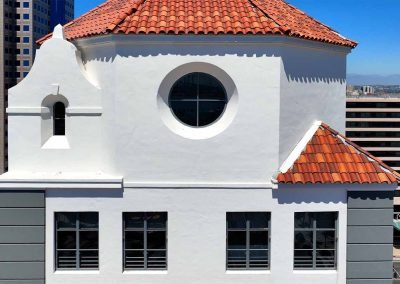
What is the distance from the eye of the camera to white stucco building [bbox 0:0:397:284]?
1722 centimetres

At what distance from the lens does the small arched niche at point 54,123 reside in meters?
18.2

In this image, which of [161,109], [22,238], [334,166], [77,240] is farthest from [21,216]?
[334,166]

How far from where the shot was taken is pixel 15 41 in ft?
373

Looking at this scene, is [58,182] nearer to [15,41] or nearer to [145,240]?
[145,240]

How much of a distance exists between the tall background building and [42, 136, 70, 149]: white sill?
310 ft

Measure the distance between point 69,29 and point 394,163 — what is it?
95243mm

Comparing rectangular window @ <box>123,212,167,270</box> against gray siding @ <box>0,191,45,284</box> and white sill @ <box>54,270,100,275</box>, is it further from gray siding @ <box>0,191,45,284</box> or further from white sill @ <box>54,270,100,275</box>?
A: gray siding @ <box>0,191,45,284</box>

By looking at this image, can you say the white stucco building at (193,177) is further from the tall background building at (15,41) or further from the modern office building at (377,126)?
the tall background building at (15,41)

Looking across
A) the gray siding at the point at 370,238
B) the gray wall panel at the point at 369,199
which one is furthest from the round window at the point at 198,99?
the gray siding at the point at 370,238

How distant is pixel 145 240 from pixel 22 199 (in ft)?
13.8

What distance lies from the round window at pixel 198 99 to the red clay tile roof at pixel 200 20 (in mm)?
1713

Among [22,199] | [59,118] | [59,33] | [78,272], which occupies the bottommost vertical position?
[78,272]

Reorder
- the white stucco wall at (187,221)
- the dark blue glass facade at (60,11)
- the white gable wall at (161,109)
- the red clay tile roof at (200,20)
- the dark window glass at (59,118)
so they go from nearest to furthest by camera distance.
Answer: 1. the red clay tile roof at (200,20)
2. the white gable wall at (161,109)
3. the white stucco wall at (187,221)
4. the dark window glass at (59,118)
5. the dark blue glass facade at (60,11)

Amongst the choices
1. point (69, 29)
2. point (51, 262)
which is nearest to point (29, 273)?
point (51, 262)
